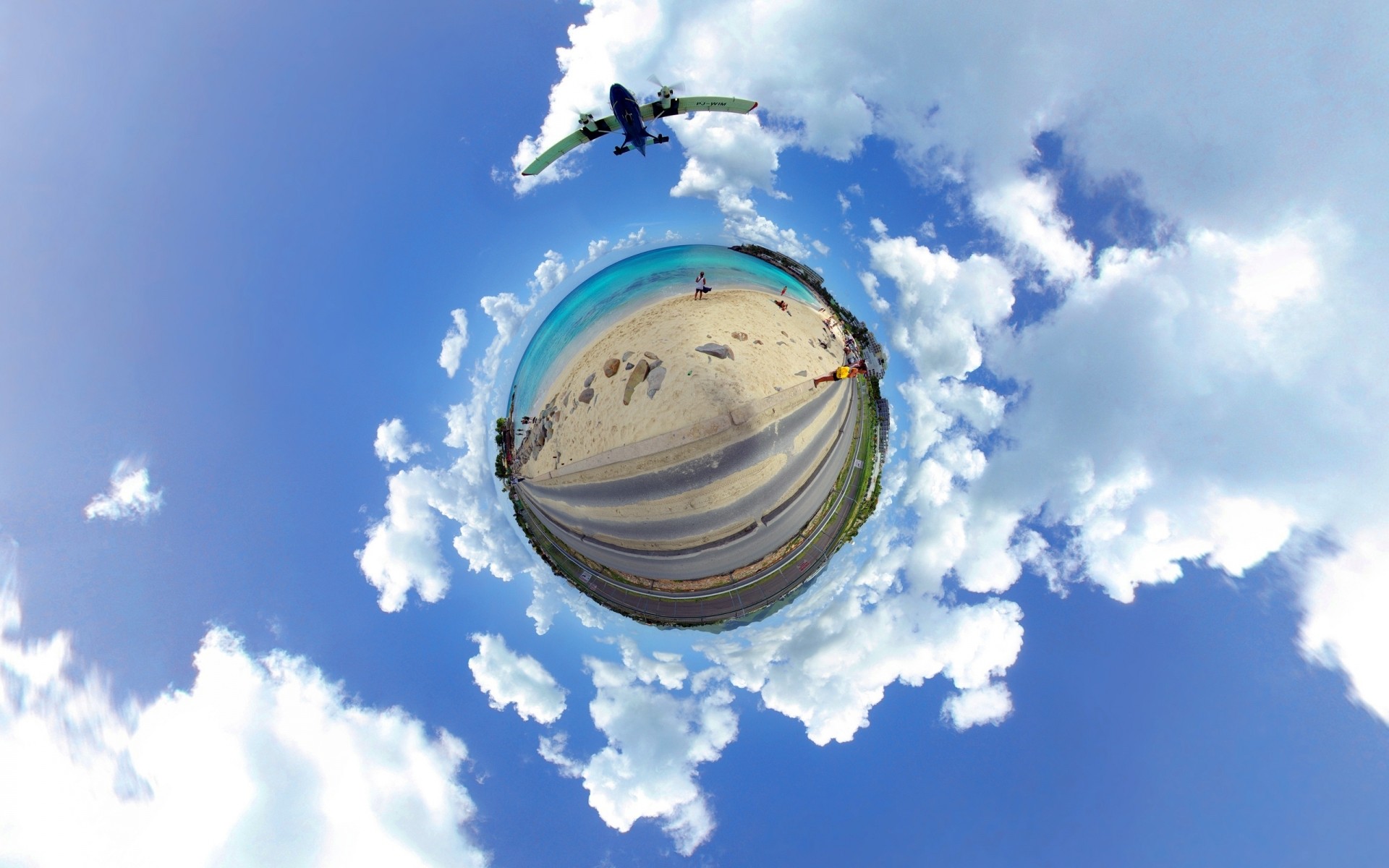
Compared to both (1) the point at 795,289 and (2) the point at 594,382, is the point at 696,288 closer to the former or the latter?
(1) the point at 795,289

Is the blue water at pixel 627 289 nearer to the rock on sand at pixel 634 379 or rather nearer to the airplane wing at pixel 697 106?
the airplane wing at pixel 697 106

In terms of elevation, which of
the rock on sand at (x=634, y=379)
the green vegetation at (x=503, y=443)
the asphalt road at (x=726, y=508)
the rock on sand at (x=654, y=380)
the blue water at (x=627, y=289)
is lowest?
the asphalt road at (x=726, y=508)

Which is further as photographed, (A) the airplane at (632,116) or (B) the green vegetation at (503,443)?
(B) the green vegetation at (503,443)

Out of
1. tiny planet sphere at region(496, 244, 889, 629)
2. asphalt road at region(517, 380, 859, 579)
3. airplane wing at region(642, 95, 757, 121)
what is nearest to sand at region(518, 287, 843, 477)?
tiny planet sphere at region(496, 244, 889, 629)

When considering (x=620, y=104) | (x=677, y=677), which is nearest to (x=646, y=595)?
(x=677, y=677)

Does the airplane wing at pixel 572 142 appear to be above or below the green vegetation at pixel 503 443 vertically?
above

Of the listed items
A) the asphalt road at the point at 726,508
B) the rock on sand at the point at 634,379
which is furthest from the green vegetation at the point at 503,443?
the rock on sand at the point at 634,379

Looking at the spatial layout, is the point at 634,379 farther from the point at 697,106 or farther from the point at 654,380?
the point at 697,106
